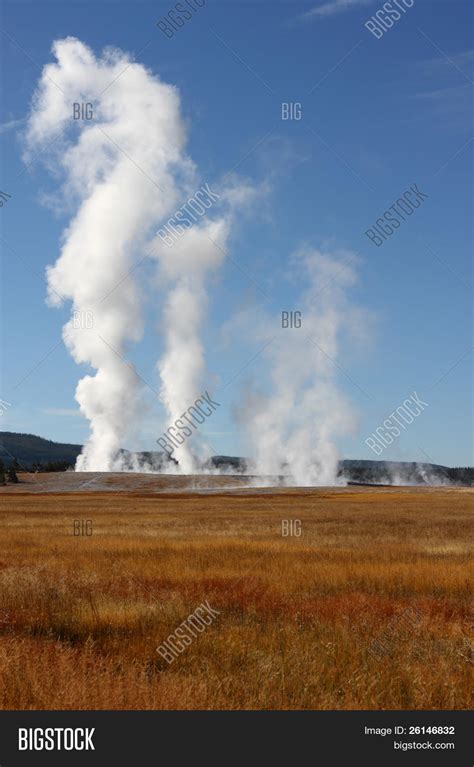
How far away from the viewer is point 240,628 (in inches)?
412

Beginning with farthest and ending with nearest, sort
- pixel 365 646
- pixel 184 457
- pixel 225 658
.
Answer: pixel 184 457 < pixel 365 646 < pixel 225 658

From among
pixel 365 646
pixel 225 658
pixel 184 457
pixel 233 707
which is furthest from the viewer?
pixel 184 457

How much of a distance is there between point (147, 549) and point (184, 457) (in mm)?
157620

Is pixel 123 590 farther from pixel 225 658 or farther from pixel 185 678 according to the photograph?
pixel 185 678

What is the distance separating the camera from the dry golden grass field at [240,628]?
24.7 feet

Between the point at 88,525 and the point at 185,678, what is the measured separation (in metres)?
29.4

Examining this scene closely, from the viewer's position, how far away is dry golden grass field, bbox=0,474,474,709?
7.52 m

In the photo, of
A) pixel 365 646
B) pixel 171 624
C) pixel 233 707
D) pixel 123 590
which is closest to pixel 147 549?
pixel 123 590
